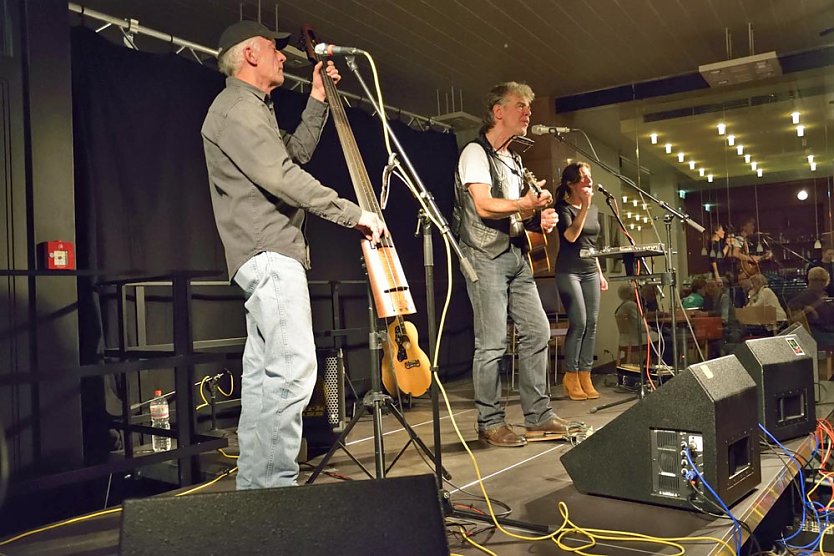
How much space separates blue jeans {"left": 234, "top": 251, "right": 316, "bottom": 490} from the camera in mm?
1890

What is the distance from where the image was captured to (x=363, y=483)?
1.22 meters

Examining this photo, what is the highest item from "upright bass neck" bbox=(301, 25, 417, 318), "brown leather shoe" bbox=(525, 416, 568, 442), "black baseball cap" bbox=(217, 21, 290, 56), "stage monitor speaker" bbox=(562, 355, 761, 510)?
"black baseball cap" bbox=(217, 21, 290, 56)

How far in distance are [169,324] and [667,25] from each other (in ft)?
13.6

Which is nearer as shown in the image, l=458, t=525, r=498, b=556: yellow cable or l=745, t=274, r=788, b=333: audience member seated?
l=458, t=525, r=498, b=556: yellow cable

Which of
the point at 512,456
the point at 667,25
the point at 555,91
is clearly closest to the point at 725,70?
the point at 667,25

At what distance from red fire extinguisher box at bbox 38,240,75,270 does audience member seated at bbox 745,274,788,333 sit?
5.54 m

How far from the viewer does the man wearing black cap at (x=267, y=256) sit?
1.89 m

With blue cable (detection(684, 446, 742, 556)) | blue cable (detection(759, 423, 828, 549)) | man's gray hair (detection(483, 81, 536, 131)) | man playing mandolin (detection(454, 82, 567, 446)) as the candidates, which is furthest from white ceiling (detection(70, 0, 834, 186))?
blue cable (detection(684, 446, 742, 556))

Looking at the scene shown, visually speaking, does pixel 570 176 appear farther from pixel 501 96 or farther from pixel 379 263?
pixel 379 263

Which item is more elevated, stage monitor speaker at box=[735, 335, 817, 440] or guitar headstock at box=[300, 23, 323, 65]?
guitar headstock at box=[300, 23, 323, 65]

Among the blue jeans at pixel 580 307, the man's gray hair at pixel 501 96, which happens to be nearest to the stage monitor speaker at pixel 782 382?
the blue jeans at pixel 580 307

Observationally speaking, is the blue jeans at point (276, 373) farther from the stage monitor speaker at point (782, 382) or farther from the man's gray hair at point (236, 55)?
the stage monitor speaker at point (782, 382)

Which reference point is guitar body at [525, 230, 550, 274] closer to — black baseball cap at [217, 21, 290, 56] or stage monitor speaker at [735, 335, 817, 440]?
stage monitor speaker at [735, 335, 817, 440]

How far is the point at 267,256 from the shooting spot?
193 centimetres
